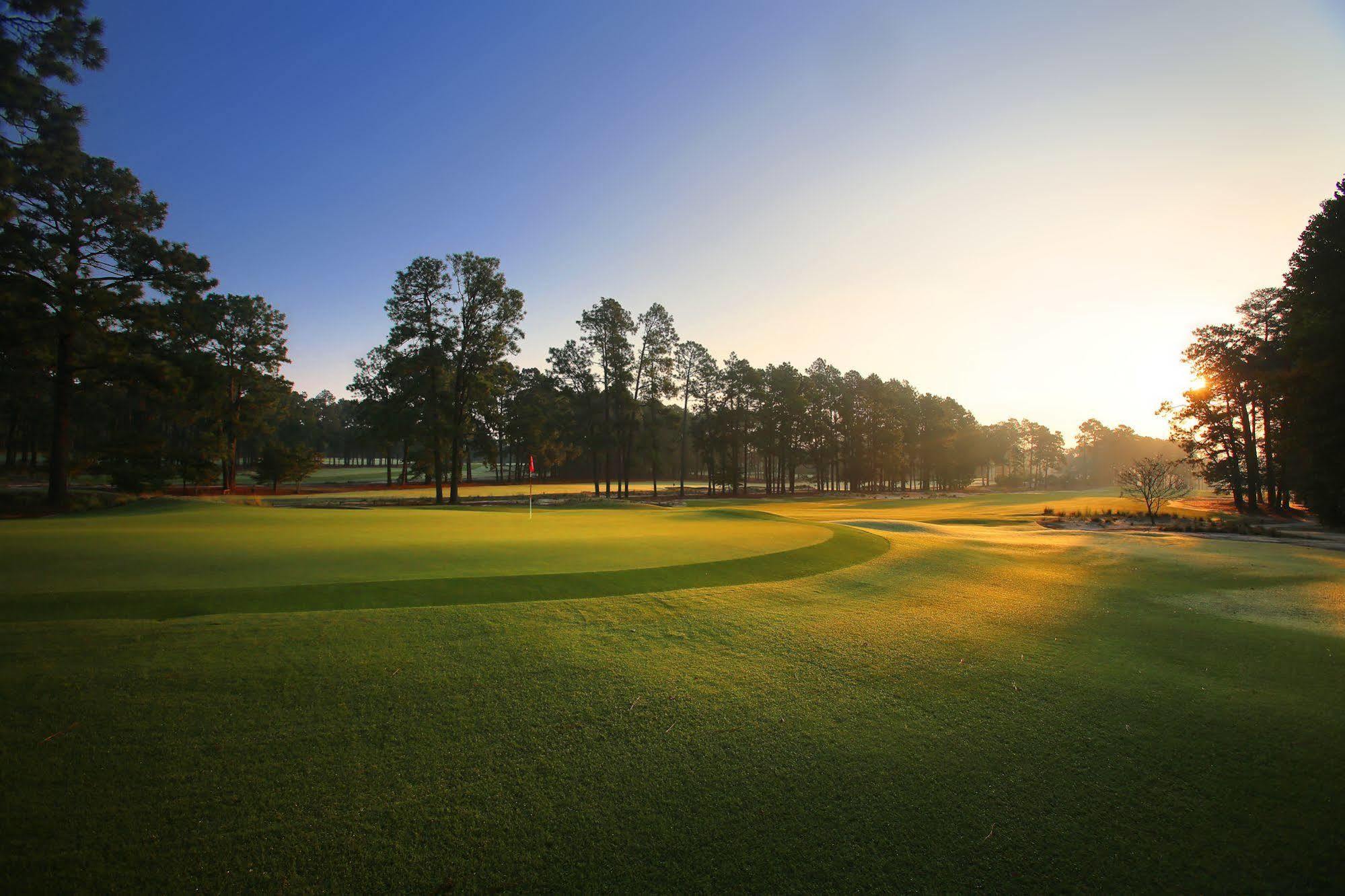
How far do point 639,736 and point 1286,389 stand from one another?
38042 mm

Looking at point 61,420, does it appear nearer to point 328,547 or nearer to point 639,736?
point 328,547

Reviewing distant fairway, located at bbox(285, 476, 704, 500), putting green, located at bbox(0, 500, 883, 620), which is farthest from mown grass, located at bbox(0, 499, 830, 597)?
distant fairway, located at bbox(285, 476, 704, 500)

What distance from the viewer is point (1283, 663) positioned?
6.62 m

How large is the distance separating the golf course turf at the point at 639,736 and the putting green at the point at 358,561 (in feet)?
0.42

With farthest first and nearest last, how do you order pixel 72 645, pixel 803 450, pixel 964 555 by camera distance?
pixel 803 450 → pixel 964 555 → pixel 72 645

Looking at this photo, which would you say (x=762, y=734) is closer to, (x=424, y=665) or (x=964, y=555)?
(x=424, y=665)

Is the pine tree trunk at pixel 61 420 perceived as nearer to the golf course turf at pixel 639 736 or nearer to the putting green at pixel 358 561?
the putting green at pixel 358 561

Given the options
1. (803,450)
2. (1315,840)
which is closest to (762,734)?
(1315,840)

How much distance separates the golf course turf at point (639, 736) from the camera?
3.27 meters

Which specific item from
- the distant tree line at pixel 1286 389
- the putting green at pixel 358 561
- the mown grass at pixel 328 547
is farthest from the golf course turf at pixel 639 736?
the distant tree line at pixel 1286 389

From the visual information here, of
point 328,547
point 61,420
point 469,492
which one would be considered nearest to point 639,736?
point 328,547

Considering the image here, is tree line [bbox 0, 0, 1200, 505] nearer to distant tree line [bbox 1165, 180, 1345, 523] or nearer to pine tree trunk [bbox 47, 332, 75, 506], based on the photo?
pine tree trunk [bbox 47, 332, 75, 506]

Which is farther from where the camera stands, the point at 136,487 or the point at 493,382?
the point at 493,382

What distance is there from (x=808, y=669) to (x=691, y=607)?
211 centimetres
